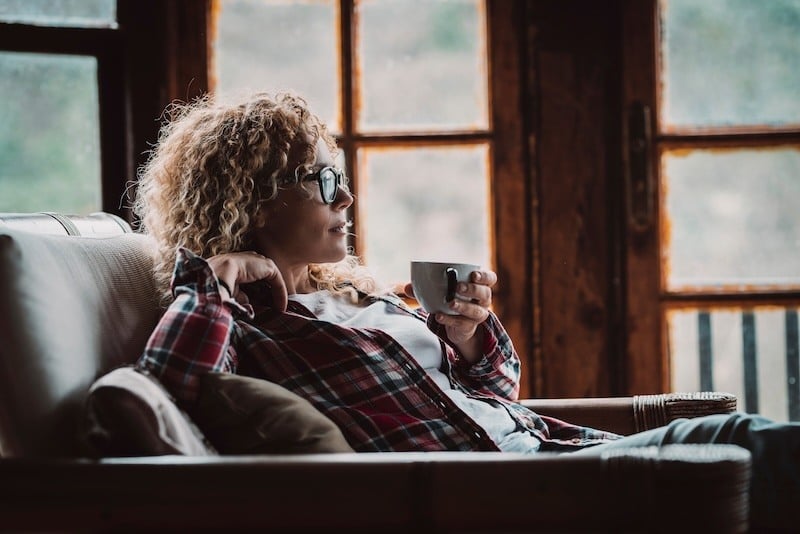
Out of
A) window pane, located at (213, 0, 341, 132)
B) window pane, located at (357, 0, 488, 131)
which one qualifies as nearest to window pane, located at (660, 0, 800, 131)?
window pane, located at (357, 0, 488, 131)

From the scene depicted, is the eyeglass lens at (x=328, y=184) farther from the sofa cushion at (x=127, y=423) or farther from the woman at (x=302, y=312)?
the sofa cushion at (x=127, y=423)

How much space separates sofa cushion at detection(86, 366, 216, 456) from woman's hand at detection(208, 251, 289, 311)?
1.07 ft

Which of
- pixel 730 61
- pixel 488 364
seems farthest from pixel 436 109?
pixel 488 364

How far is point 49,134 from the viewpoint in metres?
2.39

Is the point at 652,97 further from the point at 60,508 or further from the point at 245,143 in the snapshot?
the point at 60,508

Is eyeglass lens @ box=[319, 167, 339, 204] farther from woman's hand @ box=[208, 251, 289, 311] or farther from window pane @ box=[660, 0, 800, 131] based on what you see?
window pane @ box=[660, 0, 800, 131]

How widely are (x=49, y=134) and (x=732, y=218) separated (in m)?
1.97

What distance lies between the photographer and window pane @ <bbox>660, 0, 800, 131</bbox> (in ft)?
7.88

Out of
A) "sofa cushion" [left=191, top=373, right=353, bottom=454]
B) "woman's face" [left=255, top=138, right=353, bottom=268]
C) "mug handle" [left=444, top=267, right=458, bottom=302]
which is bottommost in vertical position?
"sofa cushion" [left=191, top=373, right=353, bottom=454]

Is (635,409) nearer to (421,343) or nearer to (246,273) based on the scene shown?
(421,343)

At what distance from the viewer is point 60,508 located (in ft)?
3.03

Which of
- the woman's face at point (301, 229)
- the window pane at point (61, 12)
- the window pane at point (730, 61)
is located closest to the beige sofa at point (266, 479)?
the woman's face at point (301, 229)

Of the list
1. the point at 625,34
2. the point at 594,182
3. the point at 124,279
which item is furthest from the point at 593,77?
the point at 124,279

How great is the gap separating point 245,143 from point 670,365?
145 cm
